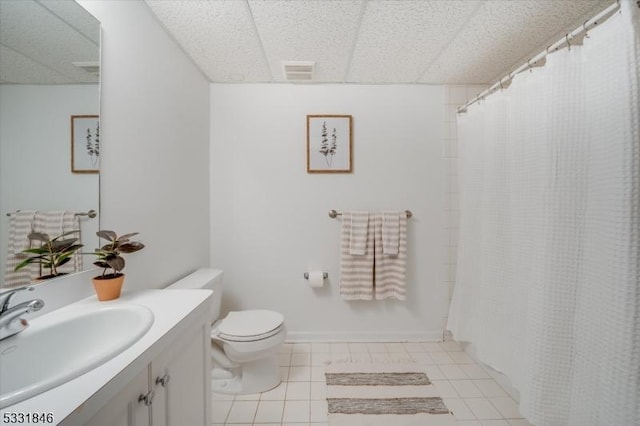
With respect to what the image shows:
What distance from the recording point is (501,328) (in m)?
1.52

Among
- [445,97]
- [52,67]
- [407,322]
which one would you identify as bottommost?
[407,322]

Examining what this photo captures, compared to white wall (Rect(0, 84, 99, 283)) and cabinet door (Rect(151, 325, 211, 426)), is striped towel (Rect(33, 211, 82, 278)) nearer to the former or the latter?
white wall (Rect(0, 84, 99, 283))

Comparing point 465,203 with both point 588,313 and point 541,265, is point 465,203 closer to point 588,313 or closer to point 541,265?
point 541,265

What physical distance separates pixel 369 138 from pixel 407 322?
155 centimetres

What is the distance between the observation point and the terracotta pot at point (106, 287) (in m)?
0.98

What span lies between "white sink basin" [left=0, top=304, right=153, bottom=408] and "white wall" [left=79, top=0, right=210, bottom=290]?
39 cm

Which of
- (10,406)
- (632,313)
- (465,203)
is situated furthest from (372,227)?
(10,406)

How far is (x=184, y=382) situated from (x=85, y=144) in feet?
3.15

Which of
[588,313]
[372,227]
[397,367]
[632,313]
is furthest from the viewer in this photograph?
[372,227]

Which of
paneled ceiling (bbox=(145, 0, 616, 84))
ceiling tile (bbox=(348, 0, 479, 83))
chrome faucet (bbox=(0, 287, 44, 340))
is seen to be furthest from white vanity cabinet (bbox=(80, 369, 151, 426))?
ceiling tile (bbox=(348, 0, 479, 83))

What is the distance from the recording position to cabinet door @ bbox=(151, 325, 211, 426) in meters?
0.77

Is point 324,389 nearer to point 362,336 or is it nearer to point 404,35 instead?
point 362,336

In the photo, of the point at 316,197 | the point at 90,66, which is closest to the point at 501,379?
the point at 316,197

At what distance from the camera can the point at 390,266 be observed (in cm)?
206
